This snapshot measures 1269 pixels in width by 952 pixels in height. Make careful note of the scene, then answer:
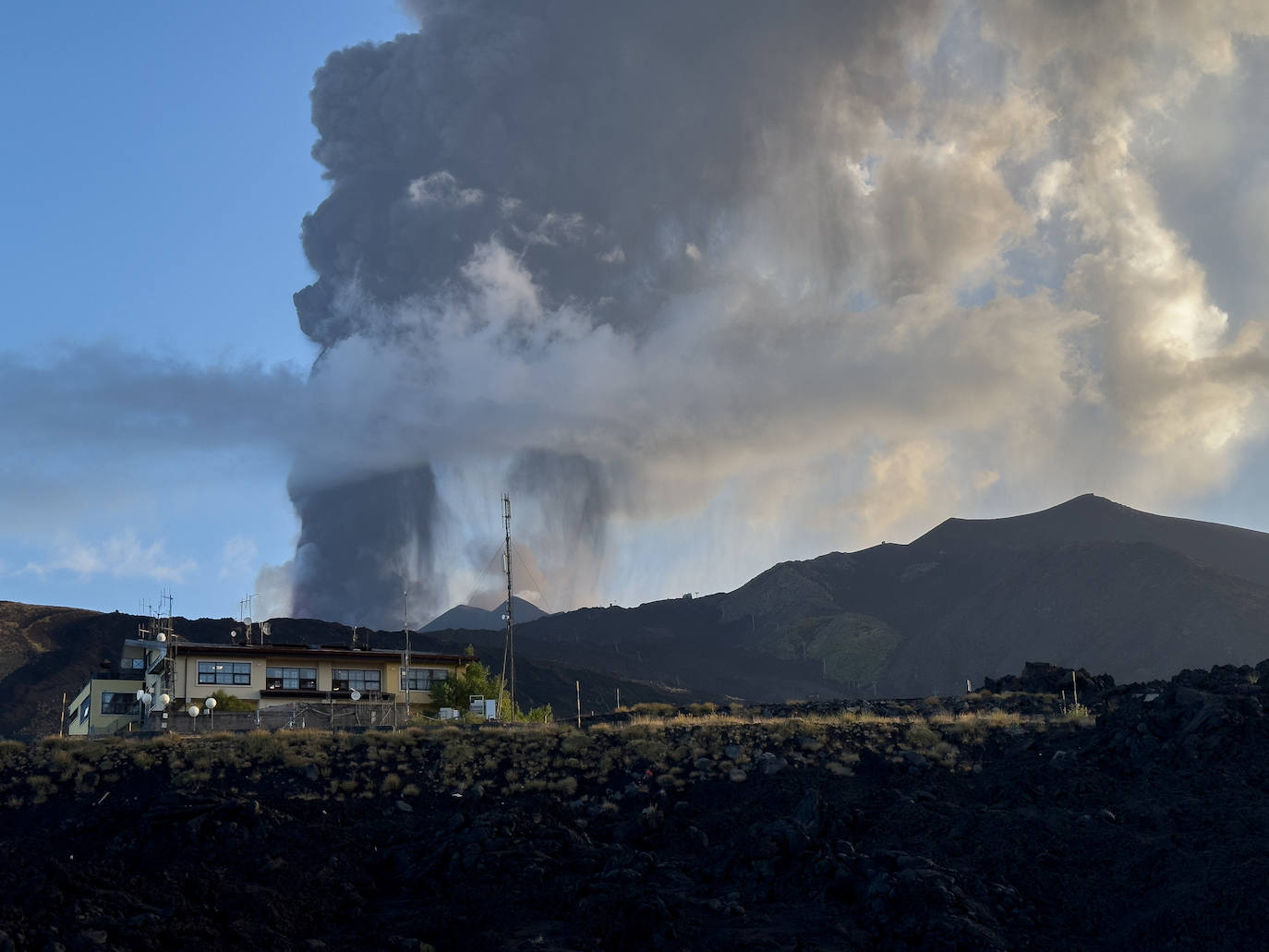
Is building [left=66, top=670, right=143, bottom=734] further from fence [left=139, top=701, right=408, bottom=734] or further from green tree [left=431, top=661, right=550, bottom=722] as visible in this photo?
green tree [left=431, top=661, right=550, bottom=722]

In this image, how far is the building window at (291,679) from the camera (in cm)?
6831

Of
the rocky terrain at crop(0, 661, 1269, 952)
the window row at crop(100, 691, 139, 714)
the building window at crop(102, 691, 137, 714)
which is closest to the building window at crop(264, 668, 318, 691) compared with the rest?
the window row at crop(100, 691, 139, 714)

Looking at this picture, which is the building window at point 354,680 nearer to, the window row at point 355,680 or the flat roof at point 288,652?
the window row at point 355,680

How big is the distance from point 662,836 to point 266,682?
39770 millimetres

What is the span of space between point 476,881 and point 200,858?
755 centimetres

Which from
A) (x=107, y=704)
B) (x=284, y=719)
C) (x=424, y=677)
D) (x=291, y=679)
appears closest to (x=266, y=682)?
(x=291, y=679)

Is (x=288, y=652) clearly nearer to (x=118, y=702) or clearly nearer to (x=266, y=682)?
(x=266, y=682)

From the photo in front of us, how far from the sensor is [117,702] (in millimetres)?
70688

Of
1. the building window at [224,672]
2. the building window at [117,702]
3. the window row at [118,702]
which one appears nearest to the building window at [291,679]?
the building window at [224,672]

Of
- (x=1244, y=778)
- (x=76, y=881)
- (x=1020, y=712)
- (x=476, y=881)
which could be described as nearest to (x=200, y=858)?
(x=76, y=881)

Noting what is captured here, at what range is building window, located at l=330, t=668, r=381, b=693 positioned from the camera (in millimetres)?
69706

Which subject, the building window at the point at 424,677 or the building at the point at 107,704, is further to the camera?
the building window at the point at 424,677

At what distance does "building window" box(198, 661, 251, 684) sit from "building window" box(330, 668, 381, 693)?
16.3 ft

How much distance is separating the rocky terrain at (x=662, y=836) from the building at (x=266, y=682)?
2053 centimetres
